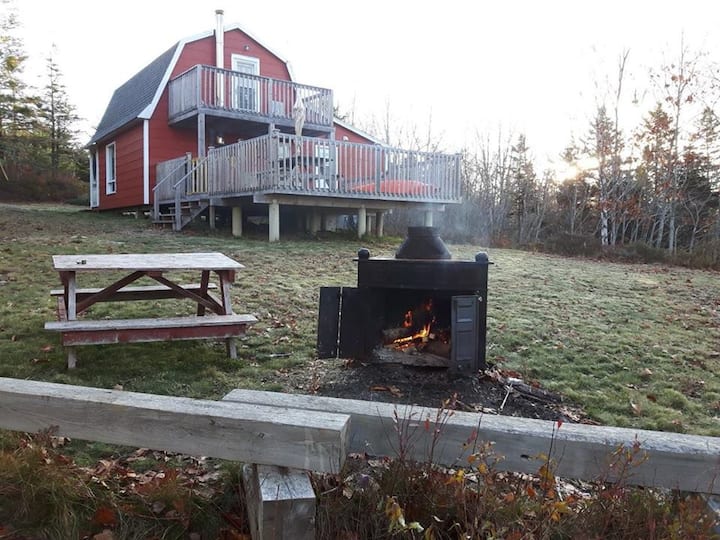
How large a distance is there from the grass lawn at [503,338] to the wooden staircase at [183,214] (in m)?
3.26

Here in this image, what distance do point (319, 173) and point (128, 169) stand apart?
8.56 meters

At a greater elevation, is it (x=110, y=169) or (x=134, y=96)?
(x=134, y=96)

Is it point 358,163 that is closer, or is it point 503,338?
point 503,338

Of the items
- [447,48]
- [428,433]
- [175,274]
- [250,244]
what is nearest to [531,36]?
[447,48]

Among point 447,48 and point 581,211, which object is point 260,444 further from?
point 581,211

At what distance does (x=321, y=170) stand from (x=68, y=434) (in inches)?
412

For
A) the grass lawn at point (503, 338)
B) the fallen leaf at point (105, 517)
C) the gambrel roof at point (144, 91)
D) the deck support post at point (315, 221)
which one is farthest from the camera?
the gambrel roof at point (144, 91)

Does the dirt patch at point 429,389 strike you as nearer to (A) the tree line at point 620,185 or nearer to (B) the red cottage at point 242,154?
(B) the red cottage at point 242,154

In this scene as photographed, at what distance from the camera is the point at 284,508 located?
73.7 inches

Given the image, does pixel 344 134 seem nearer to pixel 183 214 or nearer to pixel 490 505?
pixel 183 214

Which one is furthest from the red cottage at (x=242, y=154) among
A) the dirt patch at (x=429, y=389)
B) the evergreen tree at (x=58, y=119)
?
the evergreen tree at (x=58, y=119)

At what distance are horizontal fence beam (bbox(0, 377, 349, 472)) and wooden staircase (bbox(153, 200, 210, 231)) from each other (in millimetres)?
11648

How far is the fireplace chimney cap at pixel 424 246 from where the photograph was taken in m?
4.14

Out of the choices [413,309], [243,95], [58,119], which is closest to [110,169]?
[243,95]
